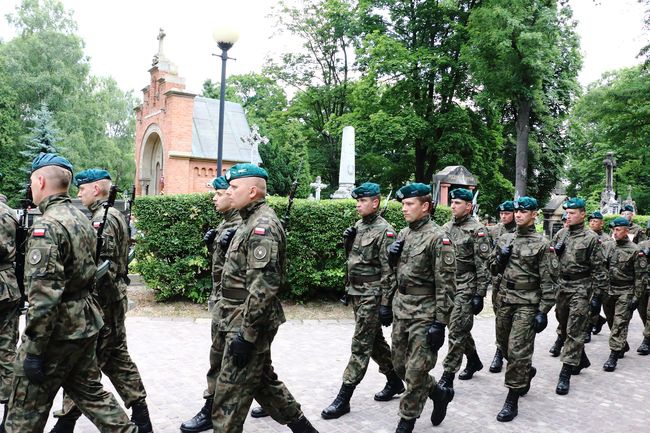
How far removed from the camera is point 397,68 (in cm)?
2753

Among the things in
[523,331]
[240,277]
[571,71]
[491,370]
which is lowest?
[491,370]

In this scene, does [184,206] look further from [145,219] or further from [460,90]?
[460,90]

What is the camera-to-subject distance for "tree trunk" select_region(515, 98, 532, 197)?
25.8 meters

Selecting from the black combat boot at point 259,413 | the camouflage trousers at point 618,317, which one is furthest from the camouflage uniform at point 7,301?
the camouflage trousers at point 618,317

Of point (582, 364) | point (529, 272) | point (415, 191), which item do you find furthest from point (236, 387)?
point (582, 364)

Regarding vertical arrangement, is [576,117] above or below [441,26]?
below

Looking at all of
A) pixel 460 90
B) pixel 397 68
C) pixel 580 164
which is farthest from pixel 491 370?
pixel 580 164

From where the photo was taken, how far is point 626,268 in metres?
8.80

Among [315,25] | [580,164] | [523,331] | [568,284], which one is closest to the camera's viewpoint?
[523,331]

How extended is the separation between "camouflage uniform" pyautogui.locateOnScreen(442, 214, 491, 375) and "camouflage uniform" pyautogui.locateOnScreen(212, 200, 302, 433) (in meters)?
2.76

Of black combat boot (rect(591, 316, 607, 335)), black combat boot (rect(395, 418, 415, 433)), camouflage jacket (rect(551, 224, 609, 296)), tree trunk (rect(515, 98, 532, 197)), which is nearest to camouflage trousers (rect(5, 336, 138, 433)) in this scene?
black combat boot (rect(395, 418, 415, 433))

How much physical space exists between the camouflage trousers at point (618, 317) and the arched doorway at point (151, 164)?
1207 inches

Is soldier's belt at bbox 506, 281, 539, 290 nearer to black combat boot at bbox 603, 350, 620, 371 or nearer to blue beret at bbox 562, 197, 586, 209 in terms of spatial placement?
blue beret at bbox 562, 197, 586, 209

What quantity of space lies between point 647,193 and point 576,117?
1479 centimetres
